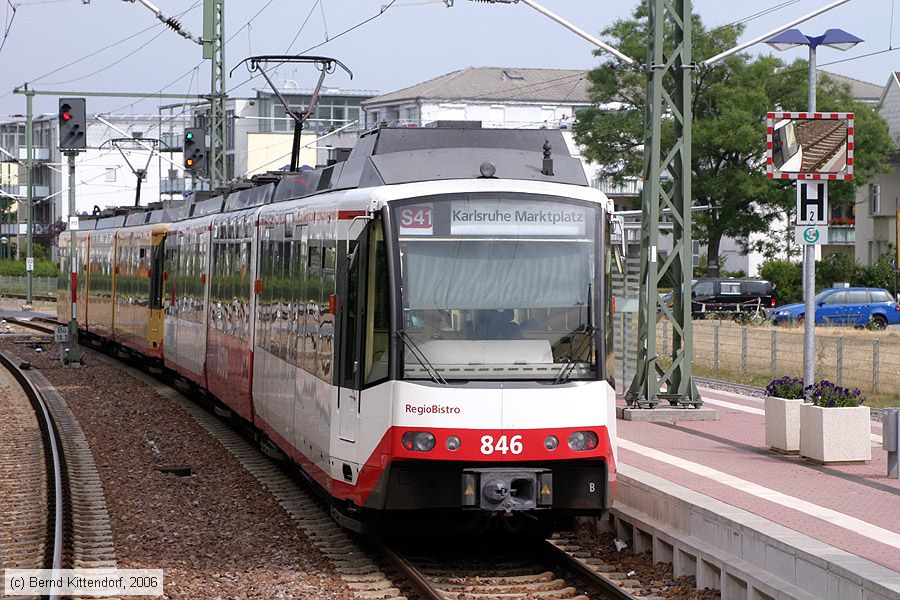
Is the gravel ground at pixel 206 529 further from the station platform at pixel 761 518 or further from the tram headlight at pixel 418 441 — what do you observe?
the tram headlight at pixel 418 441

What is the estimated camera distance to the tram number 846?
1054cm

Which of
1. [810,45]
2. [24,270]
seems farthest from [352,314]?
[24,270]

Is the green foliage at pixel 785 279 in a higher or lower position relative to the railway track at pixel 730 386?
higher

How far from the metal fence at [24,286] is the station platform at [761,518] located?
72.4m

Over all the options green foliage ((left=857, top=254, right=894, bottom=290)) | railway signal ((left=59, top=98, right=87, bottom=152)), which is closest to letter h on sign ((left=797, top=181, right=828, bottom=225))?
railway signal ((left=59, top=98, right=87, bottom=152))

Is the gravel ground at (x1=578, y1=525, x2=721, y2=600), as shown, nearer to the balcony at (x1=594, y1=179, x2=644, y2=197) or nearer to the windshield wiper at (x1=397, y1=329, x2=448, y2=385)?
the windshield wiper at (x1=397, y1=329, x2=448, y2=385)

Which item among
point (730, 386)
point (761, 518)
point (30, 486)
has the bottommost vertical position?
point (30, 486)

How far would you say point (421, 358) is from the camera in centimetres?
1066

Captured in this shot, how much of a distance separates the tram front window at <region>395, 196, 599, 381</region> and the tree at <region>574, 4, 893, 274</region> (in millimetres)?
53874

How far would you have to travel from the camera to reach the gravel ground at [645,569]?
10.3m

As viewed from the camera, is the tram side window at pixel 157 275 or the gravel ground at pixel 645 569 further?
the tram side window at pixel 157 275

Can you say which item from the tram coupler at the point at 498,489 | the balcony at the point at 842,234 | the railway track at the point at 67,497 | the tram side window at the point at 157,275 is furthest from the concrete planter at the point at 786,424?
the balcony at the point at 842,234

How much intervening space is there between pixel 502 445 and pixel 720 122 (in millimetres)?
54918

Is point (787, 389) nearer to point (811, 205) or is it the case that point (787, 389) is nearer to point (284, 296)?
point (811, 205)
